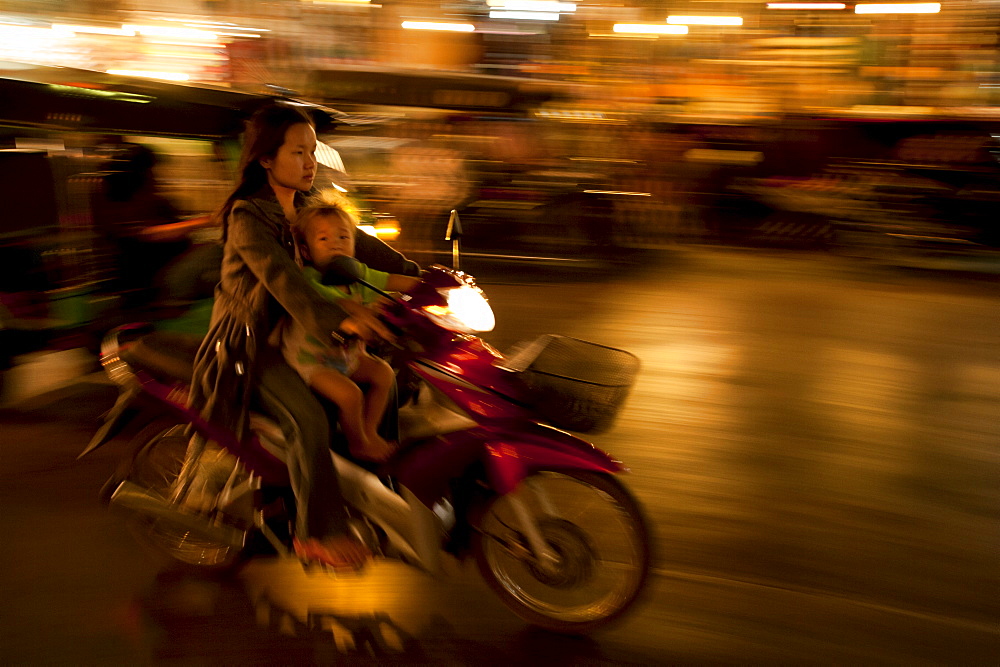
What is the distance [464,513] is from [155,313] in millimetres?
3947

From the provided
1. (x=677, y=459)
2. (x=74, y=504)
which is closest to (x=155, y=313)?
(x=74, y=504)

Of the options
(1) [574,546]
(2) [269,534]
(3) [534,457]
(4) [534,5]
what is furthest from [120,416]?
(4) [534,5]

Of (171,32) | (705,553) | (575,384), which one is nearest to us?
(575,384)

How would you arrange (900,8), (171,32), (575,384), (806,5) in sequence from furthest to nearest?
(171,32) < (806,5) < (900,8) < (575,384)

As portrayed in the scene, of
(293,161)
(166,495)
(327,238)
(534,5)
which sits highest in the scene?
(534,5)

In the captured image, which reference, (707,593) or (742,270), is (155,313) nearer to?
(707,593)

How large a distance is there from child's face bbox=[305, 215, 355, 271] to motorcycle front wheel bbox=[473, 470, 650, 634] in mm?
1020

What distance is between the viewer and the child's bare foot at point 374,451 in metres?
3.17

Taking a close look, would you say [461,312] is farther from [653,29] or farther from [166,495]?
[653,29]

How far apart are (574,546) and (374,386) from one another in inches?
35.6

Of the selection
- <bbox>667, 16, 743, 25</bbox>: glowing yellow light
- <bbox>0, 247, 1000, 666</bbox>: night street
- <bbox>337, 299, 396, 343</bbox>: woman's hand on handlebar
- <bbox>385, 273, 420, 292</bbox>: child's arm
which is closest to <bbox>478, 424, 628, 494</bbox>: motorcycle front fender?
<bbox>0, 247, 1000, 666</bbox>: night street

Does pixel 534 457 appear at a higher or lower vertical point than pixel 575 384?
lower

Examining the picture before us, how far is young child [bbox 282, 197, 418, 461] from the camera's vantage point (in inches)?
119

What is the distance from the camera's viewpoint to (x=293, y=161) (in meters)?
3.12
